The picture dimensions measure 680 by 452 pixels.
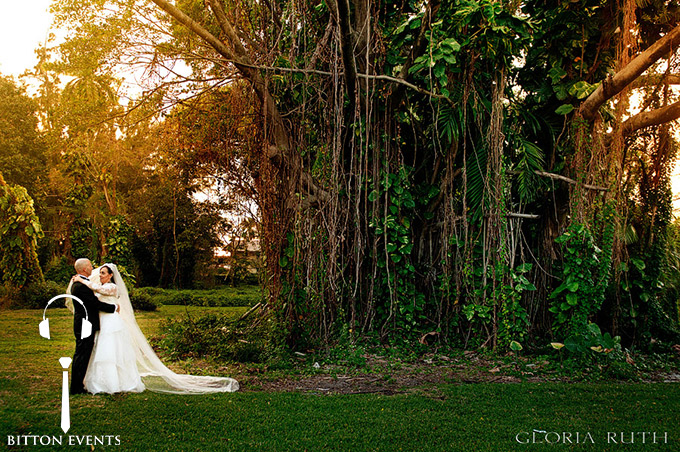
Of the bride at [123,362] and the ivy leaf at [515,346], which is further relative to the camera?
the ivy leaf at [515,346]

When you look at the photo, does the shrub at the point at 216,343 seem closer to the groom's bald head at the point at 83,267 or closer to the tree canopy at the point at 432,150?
the tree canopy at the point at 432,150

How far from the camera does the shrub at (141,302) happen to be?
11.0 m

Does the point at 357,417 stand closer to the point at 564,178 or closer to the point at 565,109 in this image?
the point at 564,178

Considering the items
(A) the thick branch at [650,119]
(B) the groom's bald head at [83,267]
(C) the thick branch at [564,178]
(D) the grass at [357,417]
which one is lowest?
(D) the grass at [357,417]

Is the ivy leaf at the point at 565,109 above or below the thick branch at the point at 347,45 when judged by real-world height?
below

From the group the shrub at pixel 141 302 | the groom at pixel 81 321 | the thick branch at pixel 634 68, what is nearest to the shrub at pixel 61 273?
the shrub at pixel 141 302

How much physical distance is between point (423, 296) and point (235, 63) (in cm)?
375

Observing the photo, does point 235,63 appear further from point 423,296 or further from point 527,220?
point 527,220

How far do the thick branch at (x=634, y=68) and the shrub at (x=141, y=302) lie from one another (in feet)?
31.0

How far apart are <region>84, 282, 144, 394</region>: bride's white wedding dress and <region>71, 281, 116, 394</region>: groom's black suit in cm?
5

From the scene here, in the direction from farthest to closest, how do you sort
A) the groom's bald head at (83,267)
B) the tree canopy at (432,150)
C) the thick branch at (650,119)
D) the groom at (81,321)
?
the thick branch at (650,119)
the tree canopy at (432,150)
the groom's bald head at (83,267)
the groom at (81,321)

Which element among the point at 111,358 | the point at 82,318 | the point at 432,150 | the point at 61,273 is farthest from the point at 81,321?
the point at 61,273

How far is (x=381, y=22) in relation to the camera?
6.38m

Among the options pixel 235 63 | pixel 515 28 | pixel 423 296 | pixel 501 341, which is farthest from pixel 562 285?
pixel 235 63
